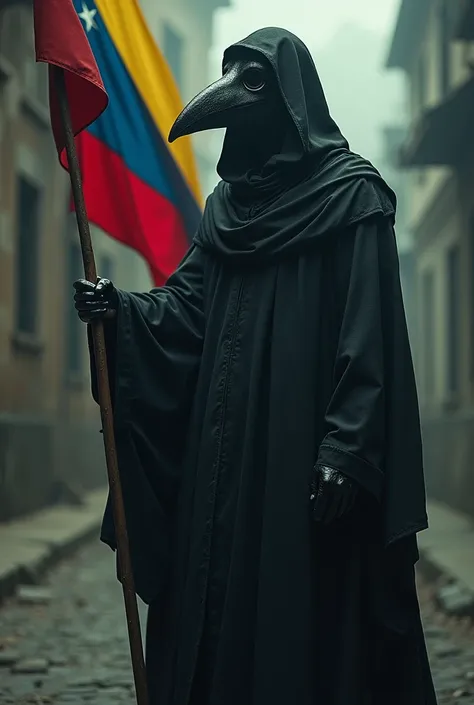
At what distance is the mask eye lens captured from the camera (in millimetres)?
3277

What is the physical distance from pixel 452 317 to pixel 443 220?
1.32 m

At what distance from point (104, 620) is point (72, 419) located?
30.1 feet

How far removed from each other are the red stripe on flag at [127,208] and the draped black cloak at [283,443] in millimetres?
1782

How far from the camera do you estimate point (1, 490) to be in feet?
36.6

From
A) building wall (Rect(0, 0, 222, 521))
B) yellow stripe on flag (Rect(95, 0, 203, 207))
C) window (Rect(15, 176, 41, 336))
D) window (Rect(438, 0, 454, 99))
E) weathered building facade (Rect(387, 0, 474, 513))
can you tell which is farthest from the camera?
window (Rect(438, 0, 454, 99))

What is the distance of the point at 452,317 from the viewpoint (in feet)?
52.0

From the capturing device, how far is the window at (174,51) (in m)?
22.8

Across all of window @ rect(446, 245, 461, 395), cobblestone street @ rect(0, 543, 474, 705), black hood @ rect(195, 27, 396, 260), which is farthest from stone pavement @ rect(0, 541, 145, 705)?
window @ rect(446, 245, 461, 395)

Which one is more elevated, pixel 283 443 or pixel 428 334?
pixel 428 334

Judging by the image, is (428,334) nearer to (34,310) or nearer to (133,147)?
(34,310)

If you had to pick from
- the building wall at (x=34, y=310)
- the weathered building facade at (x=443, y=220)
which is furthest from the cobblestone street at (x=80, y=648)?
the weathered building facade at (x=443, y=220)

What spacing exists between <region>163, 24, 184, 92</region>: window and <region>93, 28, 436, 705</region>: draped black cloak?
66.1ft

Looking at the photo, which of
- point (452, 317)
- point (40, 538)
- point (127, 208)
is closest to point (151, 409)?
point (127, 208)

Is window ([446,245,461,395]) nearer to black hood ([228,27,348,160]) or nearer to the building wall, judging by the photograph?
the building wall
